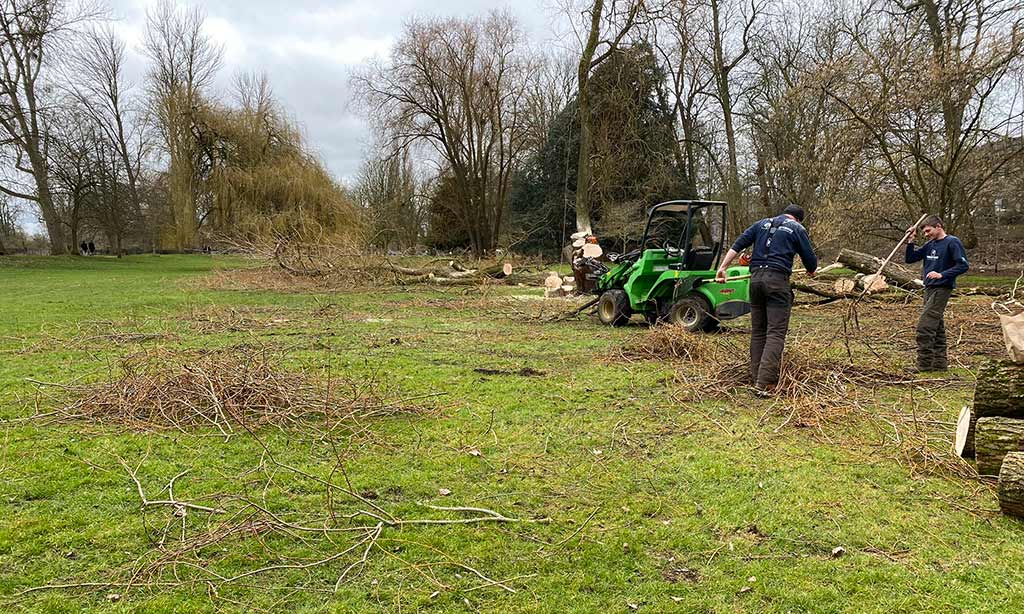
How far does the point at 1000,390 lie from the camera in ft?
12.0

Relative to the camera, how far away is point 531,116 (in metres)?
33.8

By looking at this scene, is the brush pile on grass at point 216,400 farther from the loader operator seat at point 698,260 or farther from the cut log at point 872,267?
the cut log at point 872,267

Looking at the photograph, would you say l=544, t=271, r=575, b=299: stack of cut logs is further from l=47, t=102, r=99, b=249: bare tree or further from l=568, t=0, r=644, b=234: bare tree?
l=47, t=102, r=99, b=249: bare tree

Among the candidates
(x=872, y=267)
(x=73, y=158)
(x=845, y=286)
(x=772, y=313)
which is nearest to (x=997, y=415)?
(x=772, y=313)

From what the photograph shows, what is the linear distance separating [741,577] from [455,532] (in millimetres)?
1370

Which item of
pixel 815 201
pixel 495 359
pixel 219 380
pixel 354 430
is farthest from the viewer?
pixel 815 201

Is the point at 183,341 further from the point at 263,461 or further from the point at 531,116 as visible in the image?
the point at 531,116

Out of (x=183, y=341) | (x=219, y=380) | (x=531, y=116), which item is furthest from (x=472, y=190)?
(x=219, y=380)

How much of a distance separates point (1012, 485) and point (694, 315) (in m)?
5.95

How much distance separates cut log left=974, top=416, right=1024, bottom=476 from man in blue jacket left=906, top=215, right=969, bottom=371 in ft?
10.4

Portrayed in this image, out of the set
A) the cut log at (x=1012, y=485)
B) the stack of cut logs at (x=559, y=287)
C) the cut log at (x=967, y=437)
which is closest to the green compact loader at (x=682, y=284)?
the cut log at (x=967, y=437)

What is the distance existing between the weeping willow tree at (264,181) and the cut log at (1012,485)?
18514 millimetres

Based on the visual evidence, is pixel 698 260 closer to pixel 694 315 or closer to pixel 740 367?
pixel 694 315

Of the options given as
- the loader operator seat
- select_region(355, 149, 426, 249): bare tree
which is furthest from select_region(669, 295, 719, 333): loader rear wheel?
select_region(355, 149, 426, 249): bare tree
